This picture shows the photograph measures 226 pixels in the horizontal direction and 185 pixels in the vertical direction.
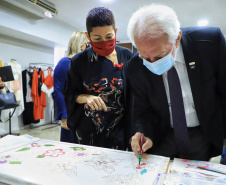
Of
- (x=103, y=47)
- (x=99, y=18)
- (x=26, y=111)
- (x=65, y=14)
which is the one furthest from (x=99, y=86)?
→ (x=26, y=111)

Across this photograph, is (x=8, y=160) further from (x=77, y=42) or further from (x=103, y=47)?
(x=77, y=42)

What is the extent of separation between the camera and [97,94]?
109cm

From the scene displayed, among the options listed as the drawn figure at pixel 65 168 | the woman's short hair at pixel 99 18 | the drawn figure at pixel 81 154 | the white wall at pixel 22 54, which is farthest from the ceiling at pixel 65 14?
the drawn figure at pixel 65 168

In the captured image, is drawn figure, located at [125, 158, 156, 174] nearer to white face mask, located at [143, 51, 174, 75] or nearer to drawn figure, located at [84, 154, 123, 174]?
drawn figure, located at [84, 154, 123, 174]

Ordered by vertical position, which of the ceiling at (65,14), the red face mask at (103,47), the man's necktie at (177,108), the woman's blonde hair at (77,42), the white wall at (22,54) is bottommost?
the man's necktie at (177,108)

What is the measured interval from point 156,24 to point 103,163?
59 centimetres

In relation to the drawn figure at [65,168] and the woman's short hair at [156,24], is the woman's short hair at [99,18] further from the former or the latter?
the drawn figure at [65,168]

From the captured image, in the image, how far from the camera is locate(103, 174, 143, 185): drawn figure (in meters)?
0.63

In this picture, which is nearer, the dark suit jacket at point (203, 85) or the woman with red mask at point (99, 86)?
the dark suit jacket at point (203, 85)

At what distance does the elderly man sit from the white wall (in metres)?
4.30

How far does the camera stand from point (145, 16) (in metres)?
0.76

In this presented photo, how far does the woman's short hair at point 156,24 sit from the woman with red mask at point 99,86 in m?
0.30

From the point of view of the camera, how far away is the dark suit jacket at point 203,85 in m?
0.84

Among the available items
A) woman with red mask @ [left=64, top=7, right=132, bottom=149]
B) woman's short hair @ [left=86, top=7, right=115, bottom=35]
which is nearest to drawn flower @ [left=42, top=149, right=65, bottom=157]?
woman with red mask @ [left=64, top=7, right=132, bottom=149]
